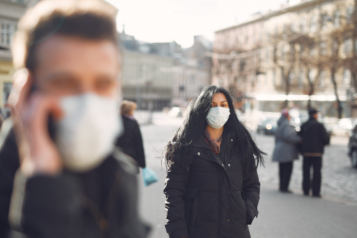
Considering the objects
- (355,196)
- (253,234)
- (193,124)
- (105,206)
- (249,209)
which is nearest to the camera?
(105,206)

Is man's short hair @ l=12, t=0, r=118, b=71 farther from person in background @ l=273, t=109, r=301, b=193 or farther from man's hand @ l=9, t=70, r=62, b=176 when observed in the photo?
person in background @ l=273, t=109, r=301, b=193

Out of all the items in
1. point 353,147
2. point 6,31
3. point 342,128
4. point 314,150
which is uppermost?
point 6,31

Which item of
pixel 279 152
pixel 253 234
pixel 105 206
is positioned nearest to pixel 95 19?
pixel 105 206

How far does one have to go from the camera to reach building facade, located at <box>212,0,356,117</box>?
34031mm

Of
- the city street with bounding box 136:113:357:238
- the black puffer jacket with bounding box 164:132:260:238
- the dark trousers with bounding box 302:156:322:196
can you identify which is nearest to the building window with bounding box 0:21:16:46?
the city street with bounding box 136:113:357:238

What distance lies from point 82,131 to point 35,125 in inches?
3.9

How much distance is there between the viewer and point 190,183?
3174mm

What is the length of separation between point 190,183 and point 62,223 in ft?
7.62

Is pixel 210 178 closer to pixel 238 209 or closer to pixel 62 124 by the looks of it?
pixel 238 209

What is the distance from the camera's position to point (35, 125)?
0.88m

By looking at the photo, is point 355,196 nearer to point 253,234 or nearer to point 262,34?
point 253,234

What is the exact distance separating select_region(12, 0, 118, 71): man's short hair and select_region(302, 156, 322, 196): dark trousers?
877 cm

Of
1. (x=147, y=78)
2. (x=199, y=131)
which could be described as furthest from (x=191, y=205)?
(x=147, y=78)

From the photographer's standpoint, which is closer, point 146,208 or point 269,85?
point 146,208
